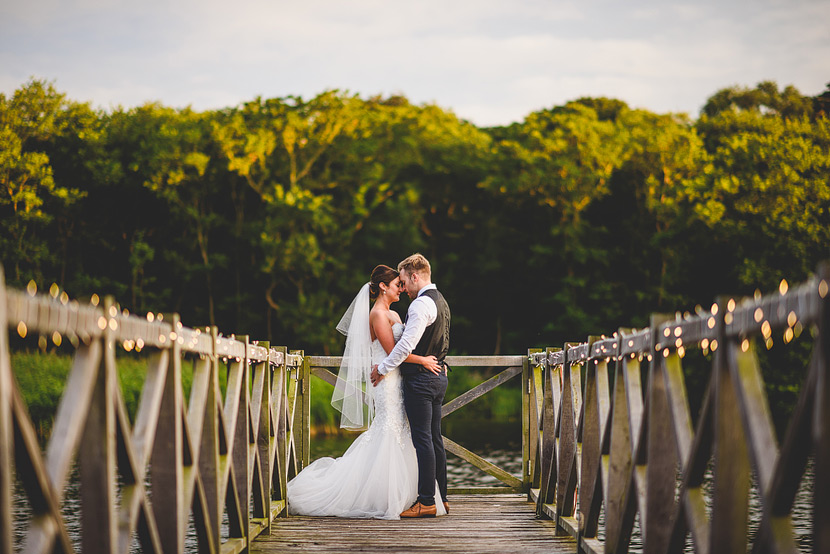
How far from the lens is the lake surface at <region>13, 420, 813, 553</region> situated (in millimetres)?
9289

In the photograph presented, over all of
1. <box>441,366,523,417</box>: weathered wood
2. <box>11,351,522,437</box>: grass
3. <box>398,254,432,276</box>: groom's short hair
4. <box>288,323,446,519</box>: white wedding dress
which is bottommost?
<box>11,351,522,437</box>: grass

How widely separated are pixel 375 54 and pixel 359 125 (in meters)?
7.50

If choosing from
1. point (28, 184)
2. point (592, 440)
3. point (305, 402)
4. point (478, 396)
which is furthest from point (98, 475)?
point (28, 184)

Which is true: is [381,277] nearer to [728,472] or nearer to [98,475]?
[98,475]

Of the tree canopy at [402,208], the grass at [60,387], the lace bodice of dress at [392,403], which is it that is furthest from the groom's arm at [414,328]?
the tree canopy at [402,208]

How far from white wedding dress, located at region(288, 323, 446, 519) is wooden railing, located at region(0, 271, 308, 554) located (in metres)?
0.83

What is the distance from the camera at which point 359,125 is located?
29688 millimetres

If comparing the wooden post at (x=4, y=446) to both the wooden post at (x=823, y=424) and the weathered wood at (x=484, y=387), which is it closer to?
the wooden post at (x=823, y=424)

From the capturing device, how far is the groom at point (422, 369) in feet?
19.7

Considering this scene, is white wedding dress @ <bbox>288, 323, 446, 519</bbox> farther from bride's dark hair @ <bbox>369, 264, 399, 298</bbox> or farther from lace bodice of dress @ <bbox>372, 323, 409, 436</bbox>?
bride's dark hair @ <bbox>369, 264, 399, 298</bbox>

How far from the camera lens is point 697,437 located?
285 centimetres

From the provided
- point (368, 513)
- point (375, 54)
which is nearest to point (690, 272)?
point (375, 54)

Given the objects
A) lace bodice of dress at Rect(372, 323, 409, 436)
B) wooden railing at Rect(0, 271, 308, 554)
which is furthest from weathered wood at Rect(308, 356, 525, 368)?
wooden railing at Rect(0, 271, 308, 554)

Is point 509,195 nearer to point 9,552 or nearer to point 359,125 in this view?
point 359,125
